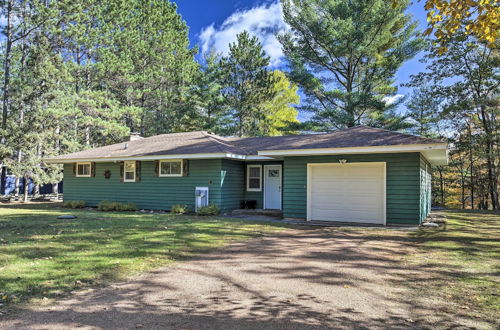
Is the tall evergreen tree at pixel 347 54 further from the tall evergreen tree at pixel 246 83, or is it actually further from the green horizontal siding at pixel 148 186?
the green horizontal siding at pixel 148 186

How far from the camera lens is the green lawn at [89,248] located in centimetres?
415

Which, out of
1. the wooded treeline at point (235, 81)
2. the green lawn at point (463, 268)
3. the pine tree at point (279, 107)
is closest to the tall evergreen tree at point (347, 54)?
the wooded treeline at point (235, 81)

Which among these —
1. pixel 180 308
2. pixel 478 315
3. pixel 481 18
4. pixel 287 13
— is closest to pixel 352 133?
pixel 481 18

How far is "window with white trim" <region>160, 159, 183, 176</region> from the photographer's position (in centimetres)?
1331

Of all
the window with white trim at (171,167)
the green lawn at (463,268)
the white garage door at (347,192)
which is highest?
the window with white trim at (171,167)

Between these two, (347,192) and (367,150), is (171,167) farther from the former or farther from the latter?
(367,150)

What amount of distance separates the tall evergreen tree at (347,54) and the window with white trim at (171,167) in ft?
35.8

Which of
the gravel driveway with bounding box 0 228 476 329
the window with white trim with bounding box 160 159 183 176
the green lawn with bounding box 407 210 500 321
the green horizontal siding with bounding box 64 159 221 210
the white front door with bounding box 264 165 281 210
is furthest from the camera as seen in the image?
the window with white trim with bounding box 160 159 183 176

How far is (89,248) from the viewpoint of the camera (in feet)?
19.7

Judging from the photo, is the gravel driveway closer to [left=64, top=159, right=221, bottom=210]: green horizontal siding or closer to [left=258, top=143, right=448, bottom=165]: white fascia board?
[left=258, top=143, right=448, bottom=165]: white fascia board

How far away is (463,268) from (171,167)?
10.8 m

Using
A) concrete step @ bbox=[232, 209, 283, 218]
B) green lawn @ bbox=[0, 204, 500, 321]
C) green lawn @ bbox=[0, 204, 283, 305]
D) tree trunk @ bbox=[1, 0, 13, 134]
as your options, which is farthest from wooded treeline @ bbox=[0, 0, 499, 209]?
green lawn @ bbox=[0, 204, 283, 305]

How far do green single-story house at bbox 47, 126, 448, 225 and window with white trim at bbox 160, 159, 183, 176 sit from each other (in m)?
0.04

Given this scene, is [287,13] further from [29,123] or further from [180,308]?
[180,308]
